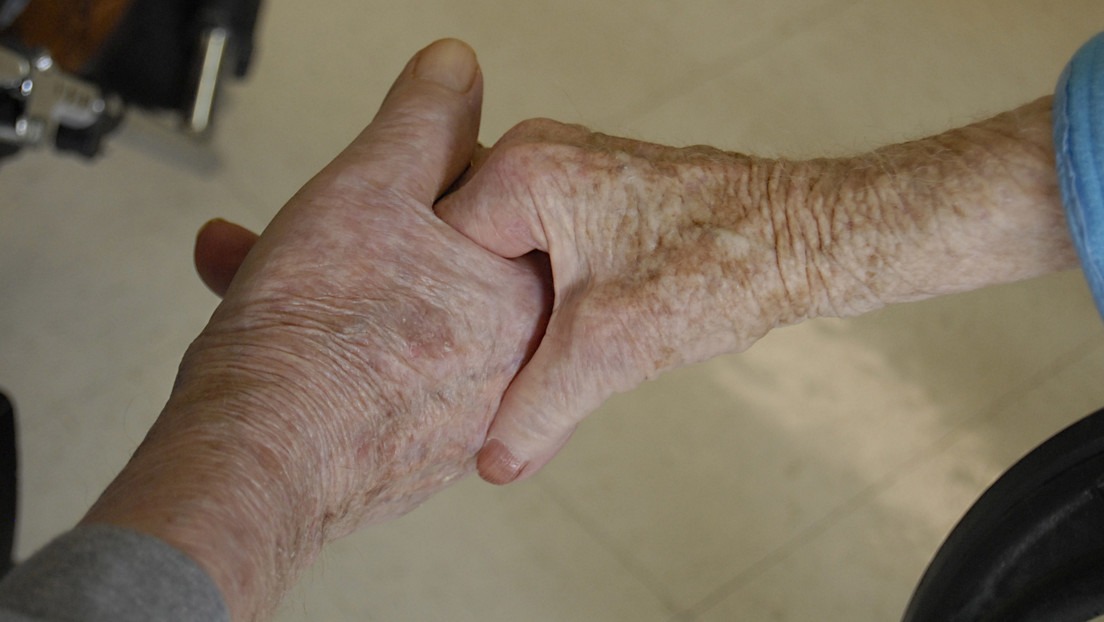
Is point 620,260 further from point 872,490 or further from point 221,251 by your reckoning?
point 872,490

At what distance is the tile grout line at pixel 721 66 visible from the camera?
1.92m

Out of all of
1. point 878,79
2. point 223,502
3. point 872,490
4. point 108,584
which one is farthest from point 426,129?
point 878,79

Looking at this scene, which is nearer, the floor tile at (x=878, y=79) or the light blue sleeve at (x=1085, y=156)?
the light blue sleeve at (x=1085, y=156)

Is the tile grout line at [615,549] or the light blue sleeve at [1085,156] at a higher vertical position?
the light blue sleeve at [1085,156]

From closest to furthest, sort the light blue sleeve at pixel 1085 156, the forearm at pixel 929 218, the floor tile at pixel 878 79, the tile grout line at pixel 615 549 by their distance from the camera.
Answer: the light blue sleeve at pixel 1085 156, the forearm at pixel 929 218, the tile grout line at pixel 615 549, the floor tile at pixel 878 79

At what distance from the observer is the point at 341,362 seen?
2.86 feet

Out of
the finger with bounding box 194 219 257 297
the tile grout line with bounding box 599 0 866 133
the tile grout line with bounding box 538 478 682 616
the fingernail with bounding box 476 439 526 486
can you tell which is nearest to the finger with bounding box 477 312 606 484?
the fingernail with bounding box 476 439 526 486

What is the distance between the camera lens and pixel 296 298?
877 mm

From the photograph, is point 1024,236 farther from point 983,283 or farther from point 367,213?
point 367,213

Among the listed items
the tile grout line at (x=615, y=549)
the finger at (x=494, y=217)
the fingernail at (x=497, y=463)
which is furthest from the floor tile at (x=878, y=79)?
the fingernail at (x=497, y=463)

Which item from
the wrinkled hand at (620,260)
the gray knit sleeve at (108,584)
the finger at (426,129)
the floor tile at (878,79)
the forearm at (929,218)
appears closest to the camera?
the gray knit sleeve at (108,584)

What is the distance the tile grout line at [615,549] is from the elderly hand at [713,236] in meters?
0.53

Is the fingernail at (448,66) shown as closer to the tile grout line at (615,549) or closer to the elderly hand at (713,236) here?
the elderly hand at (713,236)

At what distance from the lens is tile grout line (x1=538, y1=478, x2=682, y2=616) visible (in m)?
1.44
